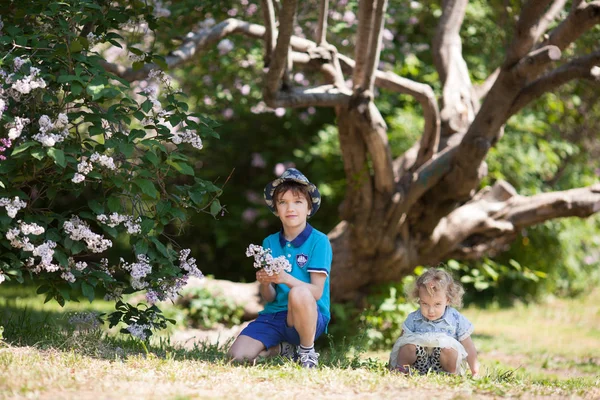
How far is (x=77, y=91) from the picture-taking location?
367 centimetres

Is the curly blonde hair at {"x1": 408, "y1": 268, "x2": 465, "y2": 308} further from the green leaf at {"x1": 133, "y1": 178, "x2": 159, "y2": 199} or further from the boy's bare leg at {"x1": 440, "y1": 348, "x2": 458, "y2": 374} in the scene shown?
the green leaf at {"x1": 133, "y1": 178, "x2": 159, "y2": 199}

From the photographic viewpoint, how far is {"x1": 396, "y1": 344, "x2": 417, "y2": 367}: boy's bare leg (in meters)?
3.95

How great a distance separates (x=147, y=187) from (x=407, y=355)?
65.4 inches

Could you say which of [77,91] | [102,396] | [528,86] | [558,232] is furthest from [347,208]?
[558,232]

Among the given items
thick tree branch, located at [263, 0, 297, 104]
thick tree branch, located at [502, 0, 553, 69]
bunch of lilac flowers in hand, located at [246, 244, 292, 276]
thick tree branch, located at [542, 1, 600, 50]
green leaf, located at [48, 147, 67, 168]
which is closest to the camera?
green leaf, located at [48, 147, 67, 168]

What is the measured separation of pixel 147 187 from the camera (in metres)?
3.77

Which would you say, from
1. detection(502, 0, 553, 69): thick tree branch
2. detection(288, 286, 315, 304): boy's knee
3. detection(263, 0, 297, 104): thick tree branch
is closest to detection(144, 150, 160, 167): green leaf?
detection(288, 286, 315, 304): boy's knee

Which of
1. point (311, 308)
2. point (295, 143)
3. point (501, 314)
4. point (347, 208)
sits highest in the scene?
point (295, 143)

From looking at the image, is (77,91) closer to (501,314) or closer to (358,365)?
(358,365)

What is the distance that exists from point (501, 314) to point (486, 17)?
4.47 meters

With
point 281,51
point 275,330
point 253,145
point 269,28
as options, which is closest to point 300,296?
point 275,330

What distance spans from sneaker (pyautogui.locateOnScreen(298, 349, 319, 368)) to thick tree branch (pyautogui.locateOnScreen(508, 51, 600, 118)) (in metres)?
3.04

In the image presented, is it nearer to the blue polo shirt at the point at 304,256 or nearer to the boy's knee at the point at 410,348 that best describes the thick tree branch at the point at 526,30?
the blue polo shirt at the point at 304,256

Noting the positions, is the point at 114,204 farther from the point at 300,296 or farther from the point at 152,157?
the point at 300,296
